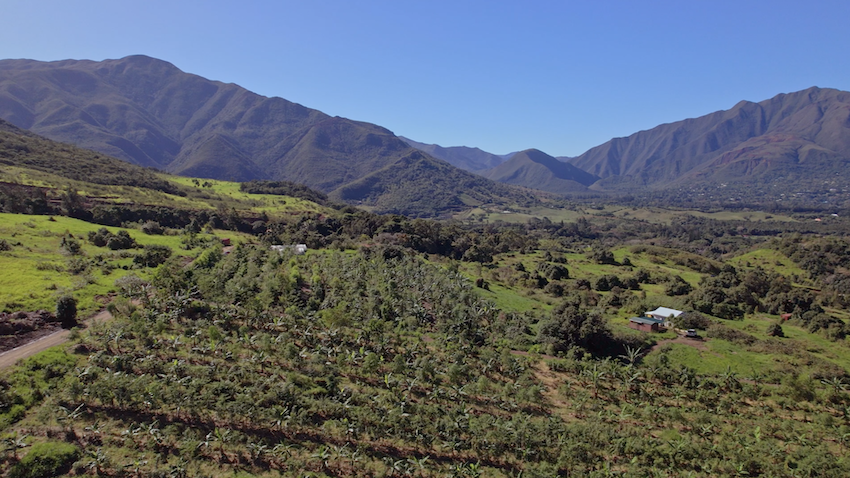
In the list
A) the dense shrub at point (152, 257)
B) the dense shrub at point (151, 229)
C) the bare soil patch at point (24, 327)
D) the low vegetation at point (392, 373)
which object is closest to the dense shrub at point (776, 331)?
the low vegetation at point (392, 373)

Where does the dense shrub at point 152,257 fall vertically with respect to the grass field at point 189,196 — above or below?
below

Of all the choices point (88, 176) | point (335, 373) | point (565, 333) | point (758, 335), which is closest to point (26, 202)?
point (88, 176)

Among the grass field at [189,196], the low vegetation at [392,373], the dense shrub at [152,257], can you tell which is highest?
the grass field at [189,196]

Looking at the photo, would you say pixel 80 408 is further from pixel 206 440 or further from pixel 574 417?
pixel 574 417

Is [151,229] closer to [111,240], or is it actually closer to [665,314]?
[111,240]

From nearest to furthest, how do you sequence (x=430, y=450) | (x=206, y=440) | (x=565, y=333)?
(x=206, y=440) < (x=430, y=450) < (x=565, y=333)

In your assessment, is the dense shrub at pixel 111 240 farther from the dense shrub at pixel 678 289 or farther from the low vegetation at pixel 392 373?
the dense shrub at pixel 678 289
